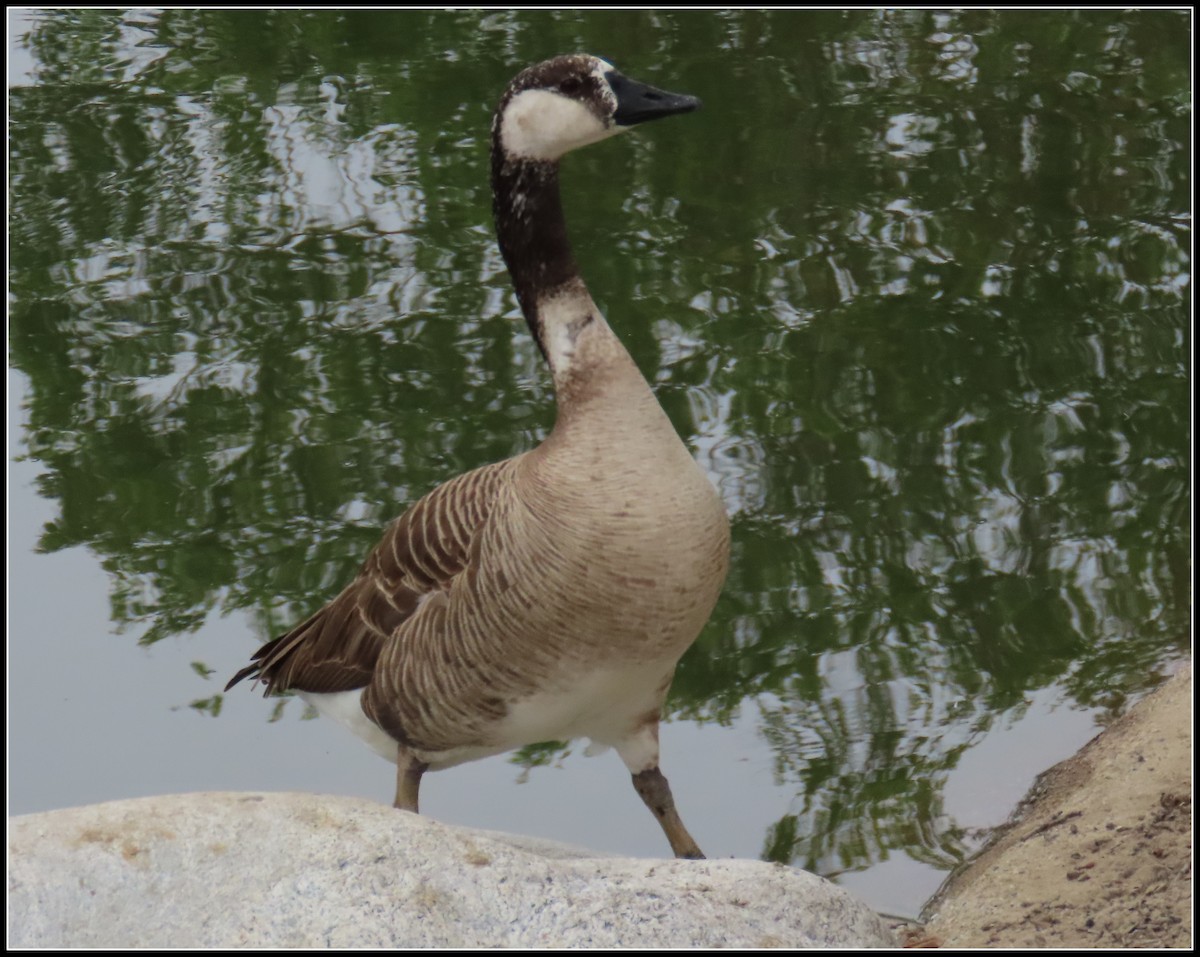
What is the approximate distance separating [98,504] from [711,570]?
420 cm

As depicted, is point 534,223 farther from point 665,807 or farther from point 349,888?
point 349,888

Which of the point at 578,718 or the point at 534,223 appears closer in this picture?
the point at 534,223

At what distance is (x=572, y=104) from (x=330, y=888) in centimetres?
243

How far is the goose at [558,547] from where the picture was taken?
4586 mm

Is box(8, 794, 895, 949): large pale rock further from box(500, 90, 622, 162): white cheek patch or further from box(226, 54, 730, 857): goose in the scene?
box(500, 90, 622, 162): white cheek patch

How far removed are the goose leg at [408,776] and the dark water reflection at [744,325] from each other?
144cm

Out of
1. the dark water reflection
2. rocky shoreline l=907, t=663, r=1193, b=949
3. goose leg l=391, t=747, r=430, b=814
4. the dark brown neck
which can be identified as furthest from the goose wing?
rocky shoreline l=907, t=663, r=1193, b=949

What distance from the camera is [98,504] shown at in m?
7.88

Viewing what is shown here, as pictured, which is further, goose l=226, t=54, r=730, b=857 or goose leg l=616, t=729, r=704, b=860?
goose leg l=616, t=729, r=704, b=860

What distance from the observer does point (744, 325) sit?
882 centimetres

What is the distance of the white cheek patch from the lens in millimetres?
4766

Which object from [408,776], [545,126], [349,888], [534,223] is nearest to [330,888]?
[349,888]

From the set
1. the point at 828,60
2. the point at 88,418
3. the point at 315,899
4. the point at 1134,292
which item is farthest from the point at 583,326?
the point at 828,60

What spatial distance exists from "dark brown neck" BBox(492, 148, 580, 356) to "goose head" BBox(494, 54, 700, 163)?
68 millimetres
